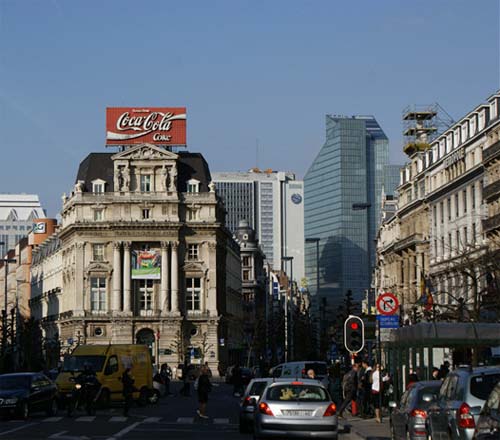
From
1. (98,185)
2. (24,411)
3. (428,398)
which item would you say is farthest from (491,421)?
(98,185)

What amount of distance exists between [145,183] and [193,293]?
12.5m

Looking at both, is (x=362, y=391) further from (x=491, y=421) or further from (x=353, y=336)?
(x=491, y=421)

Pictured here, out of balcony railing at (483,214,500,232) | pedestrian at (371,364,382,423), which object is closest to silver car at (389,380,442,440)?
pedestrian at (371,364,382,423)

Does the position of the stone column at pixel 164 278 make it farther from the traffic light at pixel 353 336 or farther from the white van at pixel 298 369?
the traffic light at pixel 353 336

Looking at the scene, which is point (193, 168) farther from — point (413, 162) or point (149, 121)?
point (413, 162)

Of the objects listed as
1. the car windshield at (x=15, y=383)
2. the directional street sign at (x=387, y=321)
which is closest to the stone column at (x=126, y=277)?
the car windshield at (x=15, y=383)

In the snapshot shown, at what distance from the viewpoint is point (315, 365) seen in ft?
199

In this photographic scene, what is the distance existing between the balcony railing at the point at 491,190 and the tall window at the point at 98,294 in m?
59.6

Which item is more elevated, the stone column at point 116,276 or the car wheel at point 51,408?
the stone column at point 116,276

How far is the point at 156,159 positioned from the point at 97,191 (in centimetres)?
744

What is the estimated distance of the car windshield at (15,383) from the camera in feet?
144

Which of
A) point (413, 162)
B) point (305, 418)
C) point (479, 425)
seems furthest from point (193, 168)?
point (479, 425)

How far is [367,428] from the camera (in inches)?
1471

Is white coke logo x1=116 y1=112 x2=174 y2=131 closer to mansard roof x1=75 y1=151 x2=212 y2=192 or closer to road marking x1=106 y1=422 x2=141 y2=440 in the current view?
mansard roof x1=75 y1=151 x2=212 y2=192
